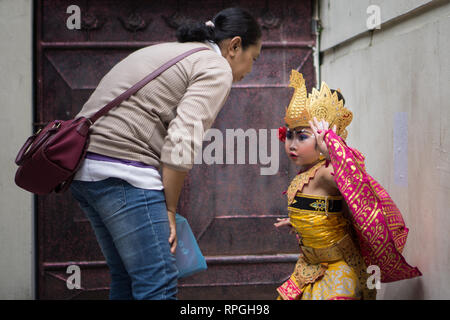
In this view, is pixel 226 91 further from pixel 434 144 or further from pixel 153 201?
pixel 434 144

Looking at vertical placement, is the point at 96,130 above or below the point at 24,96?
below

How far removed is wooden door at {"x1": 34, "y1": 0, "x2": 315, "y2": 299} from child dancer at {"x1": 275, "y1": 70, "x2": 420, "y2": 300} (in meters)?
1.35

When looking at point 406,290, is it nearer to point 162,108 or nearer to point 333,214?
point 333,214

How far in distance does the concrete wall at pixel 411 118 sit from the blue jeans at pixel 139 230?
1.21m

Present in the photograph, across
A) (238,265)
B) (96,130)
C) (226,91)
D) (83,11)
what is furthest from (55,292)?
(226,91)

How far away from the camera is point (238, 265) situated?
3562 millimetres

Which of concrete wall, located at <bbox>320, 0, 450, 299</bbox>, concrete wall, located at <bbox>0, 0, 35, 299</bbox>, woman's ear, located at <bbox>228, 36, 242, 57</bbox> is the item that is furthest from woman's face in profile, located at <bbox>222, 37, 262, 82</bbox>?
concrete wall, located at <bbox>0, 0, 35, 299</bbox>

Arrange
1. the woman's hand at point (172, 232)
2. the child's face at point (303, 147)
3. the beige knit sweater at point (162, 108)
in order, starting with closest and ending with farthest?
the beige knit sweater at point (162, 108)
the woman's hand at point (172, 232)
the child's face at point (303, 147)

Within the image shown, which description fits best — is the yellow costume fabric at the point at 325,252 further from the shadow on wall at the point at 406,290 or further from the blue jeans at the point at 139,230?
the blue jeans at the point at 139,230

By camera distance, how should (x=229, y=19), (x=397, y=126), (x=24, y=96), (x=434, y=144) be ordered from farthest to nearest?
(x=24, y=96), (x=397, y=126), (x=434, y=144), (x=229, y=19)

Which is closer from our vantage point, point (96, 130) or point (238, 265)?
point (96, 130)

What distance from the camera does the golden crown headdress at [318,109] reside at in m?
2.07

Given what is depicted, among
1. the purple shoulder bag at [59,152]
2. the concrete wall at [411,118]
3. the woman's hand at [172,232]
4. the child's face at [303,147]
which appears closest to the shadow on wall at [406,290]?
the concrete wall at [411,118]

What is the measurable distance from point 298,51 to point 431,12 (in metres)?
1.56
